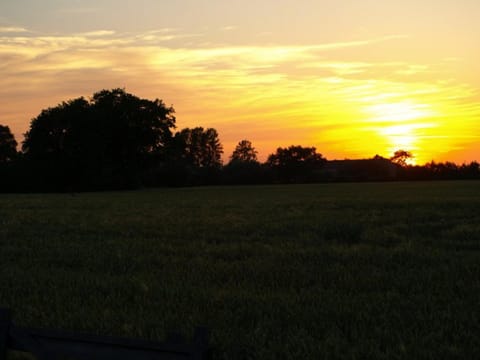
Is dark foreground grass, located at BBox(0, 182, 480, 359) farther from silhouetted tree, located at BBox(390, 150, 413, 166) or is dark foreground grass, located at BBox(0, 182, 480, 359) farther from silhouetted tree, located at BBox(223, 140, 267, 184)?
silhouetted tree, located at BBox(390, 150, 413, 166)

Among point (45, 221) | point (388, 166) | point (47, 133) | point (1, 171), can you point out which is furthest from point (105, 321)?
point (388, 166)

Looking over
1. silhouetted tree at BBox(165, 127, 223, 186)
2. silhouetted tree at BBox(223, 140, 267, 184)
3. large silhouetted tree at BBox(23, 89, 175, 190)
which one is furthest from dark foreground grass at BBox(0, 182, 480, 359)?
silhouetted tree at BBox(223, 140, 267, 184)

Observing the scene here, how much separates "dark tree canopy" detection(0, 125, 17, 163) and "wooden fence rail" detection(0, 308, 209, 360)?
382 feet

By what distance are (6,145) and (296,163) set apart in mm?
69705

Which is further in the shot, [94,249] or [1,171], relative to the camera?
[1,171]

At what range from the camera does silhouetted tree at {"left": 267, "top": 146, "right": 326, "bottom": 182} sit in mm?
134700

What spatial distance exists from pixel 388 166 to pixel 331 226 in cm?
13006

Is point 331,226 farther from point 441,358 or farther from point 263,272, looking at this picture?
point 441,358

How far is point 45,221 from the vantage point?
20656mm

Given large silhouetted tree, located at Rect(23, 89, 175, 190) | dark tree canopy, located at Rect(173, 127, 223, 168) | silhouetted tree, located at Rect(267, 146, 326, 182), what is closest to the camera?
large silhouetted tree, located at Rect(23, 89, 175, 190)

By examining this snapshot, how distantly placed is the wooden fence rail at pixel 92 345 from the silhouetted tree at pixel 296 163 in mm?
126242

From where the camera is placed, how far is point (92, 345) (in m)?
3.38

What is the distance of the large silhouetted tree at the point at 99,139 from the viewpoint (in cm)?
7362

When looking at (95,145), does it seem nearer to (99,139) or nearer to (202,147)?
(99,139)
